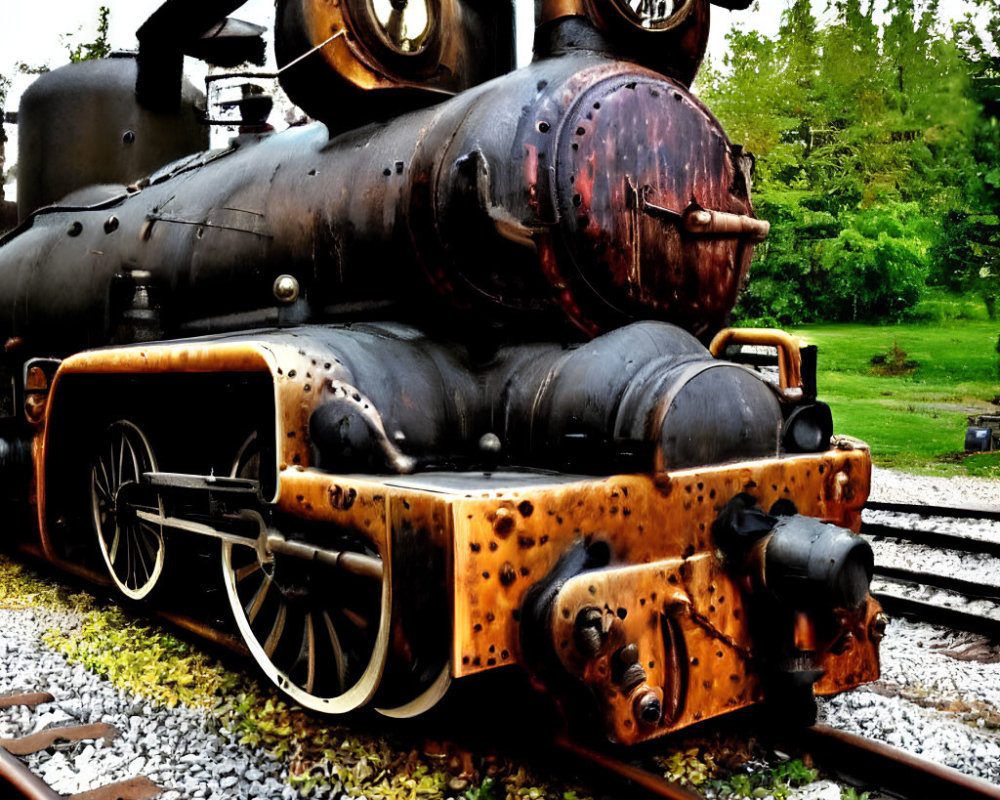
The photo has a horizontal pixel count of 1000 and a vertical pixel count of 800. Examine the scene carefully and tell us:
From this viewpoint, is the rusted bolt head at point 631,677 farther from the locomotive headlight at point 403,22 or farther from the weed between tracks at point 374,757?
the locomotive headlight at point 403,22

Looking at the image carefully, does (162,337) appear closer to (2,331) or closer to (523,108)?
(2,331)

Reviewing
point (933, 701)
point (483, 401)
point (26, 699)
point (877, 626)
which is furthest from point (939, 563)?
point (26, 699)

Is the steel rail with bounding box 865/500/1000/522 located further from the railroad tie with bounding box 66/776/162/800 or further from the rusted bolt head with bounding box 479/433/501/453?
the railroad tie with bounding box 66/776/162/800

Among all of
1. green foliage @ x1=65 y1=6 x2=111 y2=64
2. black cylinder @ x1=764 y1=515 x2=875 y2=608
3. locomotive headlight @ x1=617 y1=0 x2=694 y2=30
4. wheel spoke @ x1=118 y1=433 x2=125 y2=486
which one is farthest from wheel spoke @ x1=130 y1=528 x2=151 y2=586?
green foliage @ x1=65 y1=6 x2=111 y2=64

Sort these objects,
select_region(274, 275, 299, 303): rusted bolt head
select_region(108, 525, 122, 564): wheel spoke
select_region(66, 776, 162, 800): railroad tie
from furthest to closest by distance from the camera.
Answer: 1. select_region(108, 525, 122, 564): wheel spoke
2. select_region(274, 275, 299, 303): rusted bolt head
3. select_region(66, 776, 162, 800): railroad tie

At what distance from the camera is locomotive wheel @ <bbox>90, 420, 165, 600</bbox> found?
423cm

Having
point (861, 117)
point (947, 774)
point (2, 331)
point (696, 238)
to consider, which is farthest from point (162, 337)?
point (861, 117)

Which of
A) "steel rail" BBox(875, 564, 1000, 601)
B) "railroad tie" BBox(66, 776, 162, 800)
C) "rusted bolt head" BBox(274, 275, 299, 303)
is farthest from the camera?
"steel rail" BBox(875, 564, 1000, 601)

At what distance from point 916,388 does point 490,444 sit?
10175 millimetres

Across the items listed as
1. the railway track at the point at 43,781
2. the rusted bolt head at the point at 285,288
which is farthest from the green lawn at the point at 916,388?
the railway track at the point at 43,781

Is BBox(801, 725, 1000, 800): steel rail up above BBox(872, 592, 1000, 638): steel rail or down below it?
above

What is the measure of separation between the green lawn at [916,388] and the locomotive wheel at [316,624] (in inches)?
312

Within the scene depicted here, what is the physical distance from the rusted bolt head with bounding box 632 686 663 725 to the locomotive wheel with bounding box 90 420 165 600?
2.34 meters

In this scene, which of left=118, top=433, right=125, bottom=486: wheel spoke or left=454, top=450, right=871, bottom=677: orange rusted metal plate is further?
left=118, top=433, right=125, bottom=486: wheel spoke
